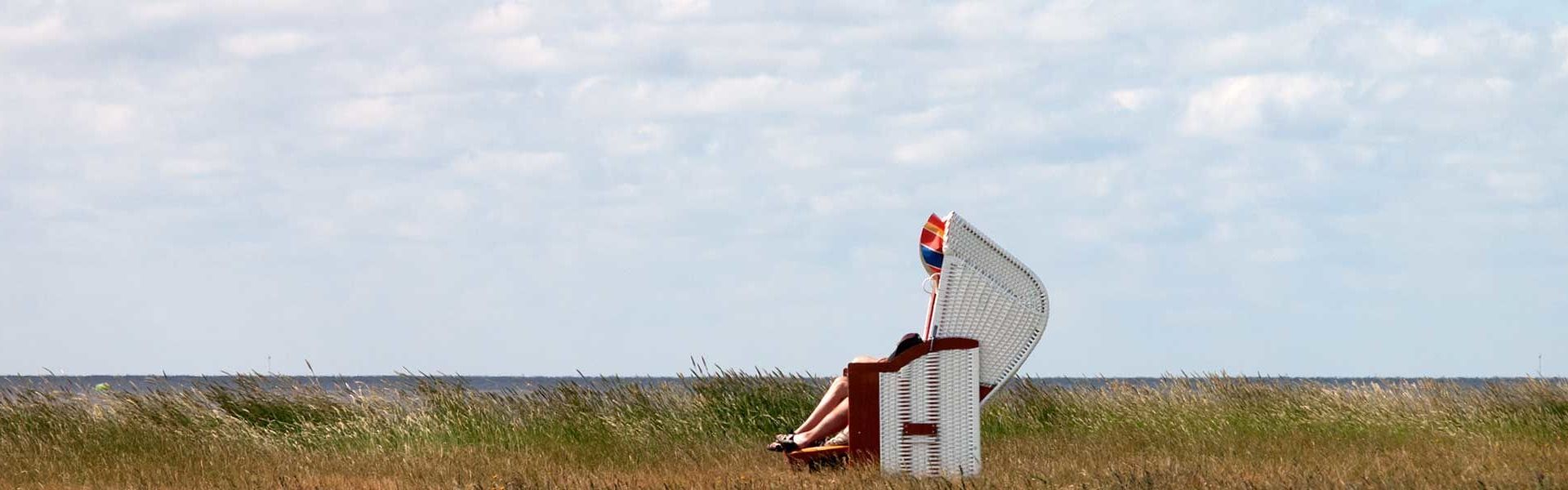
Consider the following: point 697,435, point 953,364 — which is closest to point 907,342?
point 953,364

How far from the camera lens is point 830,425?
27.9ft

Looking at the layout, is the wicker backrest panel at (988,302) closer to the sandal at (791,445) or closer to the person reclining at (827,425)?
the person reclining at (827,425)

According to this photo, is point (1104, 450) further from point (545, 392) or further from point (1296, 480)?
point (545, 392)

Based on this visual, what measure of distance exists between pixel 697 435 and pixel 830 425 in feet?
9.83

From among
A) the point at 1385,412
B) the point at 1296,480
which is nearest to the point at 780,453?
the point at 1296,480

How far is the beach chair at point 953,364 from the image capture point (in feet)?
25.8

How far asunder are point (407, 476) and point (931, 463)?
2.93m

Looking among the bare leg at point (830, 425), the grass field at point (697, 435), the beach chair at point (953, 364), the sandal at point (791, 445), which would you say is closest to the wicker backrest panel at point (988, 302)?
the beach chair at point (953, 364)

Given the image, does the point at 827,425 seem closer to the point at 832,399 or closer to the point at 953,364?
the point at 832,399

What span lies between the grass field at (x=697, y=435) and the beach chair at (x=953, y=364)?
0.27 m

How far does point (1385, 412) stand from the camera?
12000mm

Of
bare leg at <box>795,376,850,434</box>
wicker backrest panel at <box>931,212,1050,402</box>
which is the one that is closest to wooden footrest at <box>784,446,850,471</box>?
bare leg at <box>795,376,850,434</box>

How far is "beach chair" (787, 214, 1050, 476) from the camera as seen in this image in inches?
310

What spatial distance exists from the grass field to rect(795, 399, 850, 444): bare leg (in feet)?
0.89
